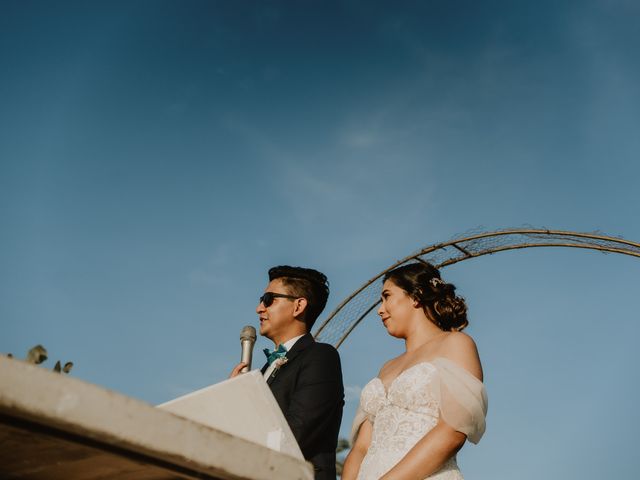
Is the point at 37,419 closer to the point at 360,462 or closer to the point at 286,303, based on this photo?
the point at 360,462

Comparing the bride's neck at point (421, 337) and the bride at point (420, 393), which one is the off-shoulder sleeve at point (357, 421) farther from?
the bride's neck at point (421, 337)

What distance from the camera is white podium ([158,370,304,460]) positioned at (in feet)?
4.10

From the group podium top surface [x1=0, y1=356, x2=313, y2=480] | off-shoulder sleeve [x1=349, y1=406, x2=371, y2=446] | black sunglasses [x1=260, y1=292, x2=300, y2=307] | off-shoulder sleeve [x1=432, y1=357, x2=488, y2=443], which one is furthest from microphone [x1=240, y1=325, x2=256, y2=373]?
podium top surface [x1=0, y1=356, x2=313, y2=480]

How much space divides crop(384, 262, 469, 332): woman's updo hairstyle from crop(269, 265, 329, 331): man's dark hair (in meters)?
0.90

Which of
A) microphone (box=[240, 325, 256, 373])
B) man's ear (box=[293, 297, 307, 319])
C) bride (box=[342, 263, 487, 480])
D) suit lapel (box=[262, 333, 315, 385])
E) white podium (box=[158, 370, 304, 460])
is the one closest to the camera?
white podium (box=[158, 370, 304, 460])

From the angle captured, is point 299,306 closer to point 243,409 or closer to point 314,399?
point 314,399

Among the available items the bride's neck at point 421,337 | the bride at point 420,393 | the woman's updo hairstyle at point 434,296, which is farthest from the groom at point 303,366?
the woman's updo hairstyle at point 434,296

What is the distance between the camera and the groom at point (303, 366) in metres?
3.60

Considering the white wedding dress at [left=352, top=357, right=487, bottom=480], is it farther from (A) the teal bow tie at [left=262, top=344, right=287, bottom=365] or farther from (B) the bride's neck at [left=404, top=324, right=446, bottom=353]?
(A) the teal bow tie at [left=262, top=344, right=287, bottom=365]

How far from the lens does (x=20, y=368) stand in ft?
2.84

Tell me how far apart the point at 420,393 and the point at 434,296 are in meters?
0.76

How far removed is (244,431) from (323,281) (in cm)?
368

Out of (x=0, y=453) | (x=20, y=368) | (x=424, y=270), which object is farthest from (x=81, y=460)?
(x=424, y=270)

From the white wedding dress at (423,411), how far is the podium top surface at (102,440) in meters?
2.30
